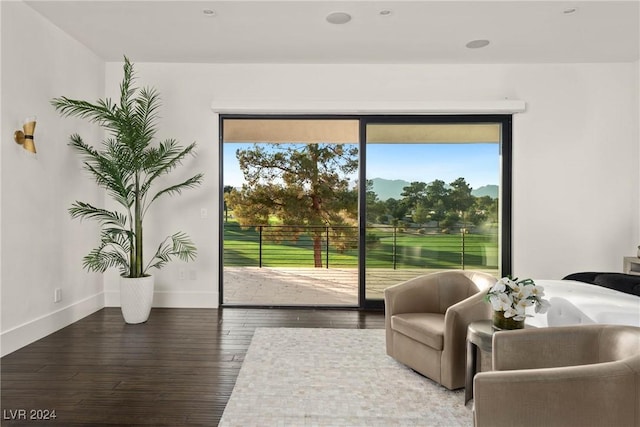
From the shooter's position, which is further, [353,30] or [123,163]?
[123,163]

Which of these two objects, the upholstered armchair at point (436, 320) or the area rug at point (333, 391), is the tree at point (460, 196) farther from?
the area rug at point (333, 391)

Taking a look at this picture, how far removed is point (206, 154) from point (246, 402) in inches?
119

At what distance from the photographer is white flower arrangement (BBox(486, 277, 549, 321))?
2.15 meters

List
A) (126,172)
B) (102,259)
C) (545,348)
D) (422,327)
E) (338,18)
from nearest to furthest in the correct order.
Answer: (545,348) → (422,327) → (338,18) → (126,172) → (102,259)

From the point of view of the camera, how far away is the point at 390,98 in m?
4.63

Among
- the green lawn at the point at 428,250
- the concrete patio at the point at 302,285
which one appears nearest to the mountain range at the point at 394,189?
the green lawn at the point at 428,250

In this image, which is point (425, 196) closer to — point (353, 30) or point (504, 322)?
point (353, 30)

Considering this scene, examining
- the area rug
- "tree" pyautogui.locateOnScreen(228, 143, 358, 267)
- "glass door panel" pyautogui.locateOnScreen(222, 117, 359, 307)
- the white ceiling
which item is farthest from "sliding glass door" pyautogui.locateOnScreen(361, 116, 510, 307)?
the area rug

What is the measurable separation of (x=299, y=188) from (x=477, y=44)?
3.48 metres

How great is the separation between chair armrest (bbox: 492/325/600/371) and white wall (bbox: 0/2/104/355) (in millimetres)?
3613

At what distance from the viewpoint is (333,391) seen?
2.57 m

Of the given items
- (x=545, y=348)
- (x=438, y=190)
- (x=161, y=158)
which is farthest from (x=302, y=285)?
(x=545, y=348)

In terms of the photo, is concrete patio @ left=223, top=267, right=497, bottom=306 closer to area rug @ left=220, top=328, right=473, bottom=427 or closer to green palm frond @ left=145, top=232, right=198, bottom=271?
green palm frond @ left=145, top=232, right=198, bottom=271

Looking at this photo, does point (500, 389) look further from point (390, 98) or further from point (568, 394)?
point (390, 98)
